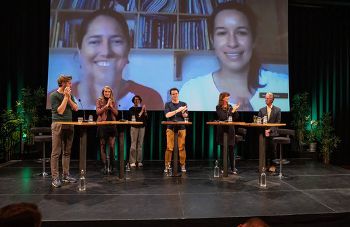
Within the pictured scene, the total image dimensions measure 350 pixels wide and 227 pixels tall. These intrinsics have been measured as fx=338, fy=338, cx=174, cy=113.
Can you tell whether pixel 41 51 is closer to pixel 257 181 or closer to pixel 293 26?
pixel 257 181

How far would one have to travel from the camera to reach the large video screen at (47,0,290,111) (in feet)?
24.4

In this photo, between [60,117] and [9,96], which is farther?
[9,96]

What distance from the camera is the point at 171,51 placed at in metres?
7.65

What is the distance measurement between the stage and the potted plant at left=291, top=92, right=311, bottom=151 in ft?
6.82

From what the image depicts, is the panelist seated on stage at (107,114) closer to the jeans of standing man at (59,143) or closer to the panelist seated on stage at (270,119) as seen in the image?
the jeans of standing man at (59,143)

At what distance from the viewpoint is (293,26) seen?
892 cm

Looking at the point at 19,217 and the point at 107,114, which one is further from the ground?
the point at 107,114

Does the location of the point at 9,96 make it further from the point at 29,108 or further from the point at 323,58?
the point at 323,58

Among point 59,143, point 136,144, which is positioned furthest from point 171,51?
point 59,143

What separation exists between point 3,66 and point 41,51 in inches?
37.6

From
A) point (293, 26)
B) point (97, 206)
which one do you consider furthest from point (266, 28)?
point (97, 206)

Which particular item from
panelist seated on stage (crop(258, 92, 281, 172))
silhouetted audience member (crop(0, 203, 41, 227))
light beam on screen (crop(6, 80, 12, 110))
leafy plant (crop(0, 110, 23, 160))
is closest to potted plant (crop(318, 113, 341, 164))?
panelist seated on stage (crop(258, 92, 281, 172))

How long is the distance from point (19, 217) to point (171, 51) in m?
6.67

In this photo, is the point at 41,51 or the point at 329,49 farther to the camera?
the point at 329,49
